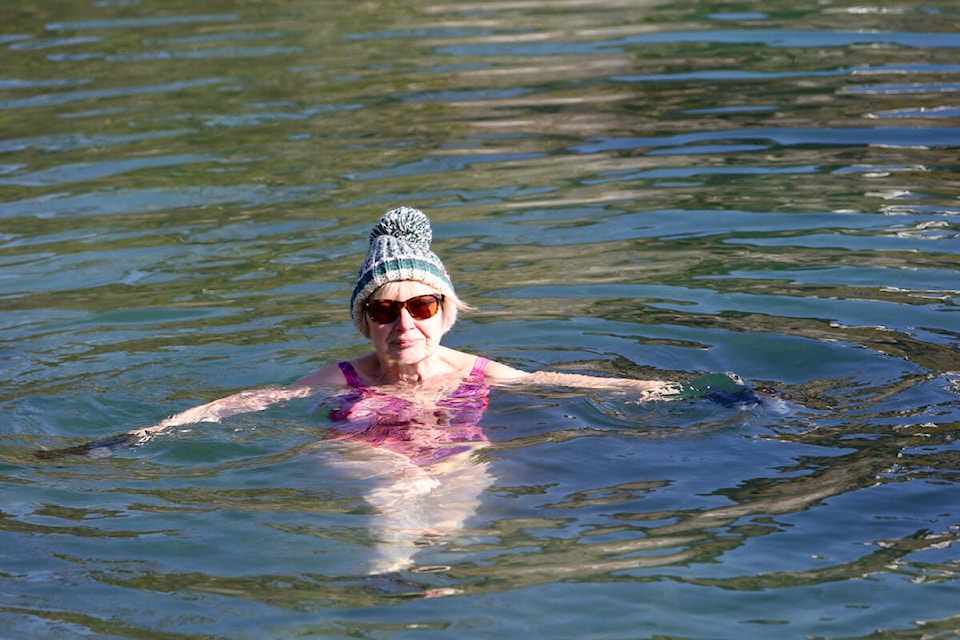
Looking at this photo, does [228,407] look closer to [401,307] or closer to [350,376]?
[350,376]

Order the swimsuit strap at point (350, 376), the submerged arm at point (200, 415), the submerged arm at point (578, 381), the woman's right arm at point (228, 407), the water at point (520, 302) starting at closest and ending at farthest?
the water at point (520, 302), the submerged arm at point (200, 415), the woman's right arm at point (228, 407), the submerged arm at point (578, 381), the swimsuit strap at point (350, 376)

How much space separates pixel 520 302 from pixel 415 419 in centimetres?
230

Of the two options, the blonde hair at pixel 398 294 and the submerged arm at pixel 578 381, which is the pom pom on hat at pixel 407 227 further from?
the submerged arm at pixel 578 381

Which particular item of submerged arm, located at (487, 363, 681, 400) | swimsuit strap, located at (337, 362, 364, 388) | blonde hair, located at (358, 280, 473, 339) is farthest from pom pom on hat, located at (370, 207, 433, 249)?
submerged arm, located at (487, 363, 681, 400)

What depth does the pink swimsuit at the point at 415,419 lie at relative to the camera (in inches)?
262

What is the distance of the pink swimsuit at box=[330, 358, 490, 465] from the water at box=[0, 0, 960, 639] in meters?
0.16

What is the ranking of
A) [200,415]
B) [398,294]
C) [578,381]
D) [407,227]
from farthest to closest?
[578,381] → [407,227] → [200,415] → [398,294]

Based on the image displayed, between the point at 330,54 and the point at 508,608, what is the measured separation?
1197cm

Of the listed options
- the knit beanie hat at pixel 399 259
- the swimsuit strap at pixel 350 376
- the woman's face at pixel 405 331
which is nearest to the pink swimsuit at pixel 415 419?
the swimsuit strap at pixel 350 376

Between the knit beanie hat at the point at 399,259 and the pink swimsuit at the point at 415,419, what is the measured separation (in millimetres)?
396

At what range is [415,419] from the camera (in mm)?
6945

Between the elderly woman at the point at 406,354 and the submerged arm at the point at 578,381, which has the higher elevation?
the elderly woman at the point at 406,354

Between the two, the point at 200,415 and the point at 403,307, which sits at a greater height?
the point at 403,307

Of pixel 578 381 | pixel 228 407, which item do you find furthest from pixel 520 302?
pixel 228 407
